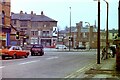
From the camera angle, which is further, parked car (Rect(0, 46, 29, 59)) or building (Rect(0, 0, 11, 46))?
building (Rect(0, 0, 11, 46))

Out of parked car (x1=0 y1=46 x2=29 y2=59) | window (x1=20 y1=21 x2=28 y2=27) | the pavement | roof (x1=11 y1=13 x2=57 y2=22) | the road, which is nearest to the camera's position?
the pavement

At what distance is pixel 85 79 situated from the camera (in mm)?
16797

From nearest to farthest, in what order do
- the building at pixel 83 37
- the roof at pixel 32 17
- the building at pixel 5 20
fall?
1. the building at pixel 5 20
2. the roof at pixel 32 17
3. the building at pixel 83 37

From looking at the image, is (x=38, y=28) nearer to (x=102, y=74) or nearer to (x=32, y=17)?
(x=32, y=17)

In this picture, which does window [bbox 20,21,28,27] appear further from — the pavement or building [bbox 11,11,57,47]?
the pavement

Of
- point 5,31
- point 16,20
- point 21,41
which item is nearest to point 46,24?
point 16,20

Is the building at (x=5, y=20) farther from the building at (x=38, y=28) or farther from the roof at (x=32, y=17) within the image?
the building at (x=38, y=28)

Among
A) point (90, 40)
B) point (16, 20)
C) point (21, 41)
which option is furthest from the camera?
point (90, 40)

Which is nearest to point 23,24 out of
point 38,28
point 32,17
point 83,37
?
point 32,17

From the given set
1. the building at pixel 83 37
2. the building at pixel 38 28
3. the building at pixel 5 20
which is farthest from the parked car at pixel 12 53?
the building at pixel 83 37

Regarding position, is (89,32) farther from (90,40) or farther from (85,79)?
(85,79)

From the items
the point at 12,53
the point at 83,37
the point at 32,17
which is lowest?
the point at 12,53

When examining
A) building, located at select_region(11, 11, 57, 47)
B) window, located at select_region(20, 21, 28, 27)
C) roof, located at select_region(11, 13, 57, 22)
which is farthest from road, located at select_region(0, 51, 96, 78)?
roof, located at select_region(11, 13, 57, 22)

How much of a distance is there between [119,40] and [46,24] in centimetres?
9926
